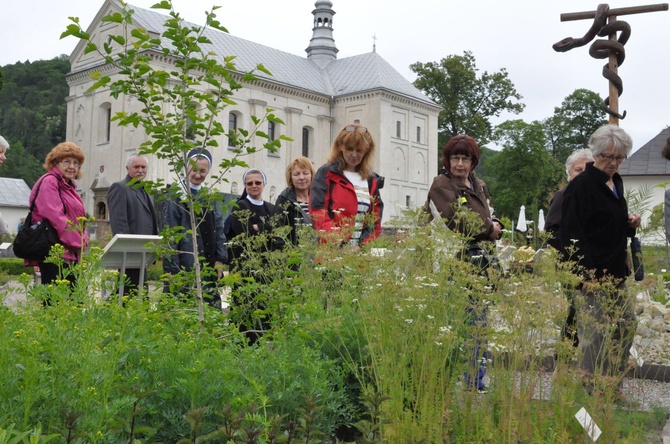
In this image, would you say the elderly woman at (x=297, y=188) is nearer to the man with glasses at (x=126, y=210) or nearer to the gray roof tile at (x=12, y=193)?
the man with glasses at (x=126, y=210)

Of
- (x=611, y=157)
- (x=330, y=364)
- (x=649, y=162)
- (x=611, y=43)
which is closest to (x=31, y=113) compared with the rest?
(x=649, y=162)

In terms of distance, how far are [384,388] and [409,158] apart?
1834 inches

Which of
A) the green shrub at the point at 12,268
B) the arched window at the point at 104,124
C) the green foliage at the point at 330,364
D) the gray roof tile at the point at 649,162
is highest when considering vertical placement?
the arched window at the point at 104,124

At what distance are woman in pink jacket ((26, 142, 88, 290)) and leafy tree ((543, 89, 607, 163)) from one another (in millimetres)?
51031

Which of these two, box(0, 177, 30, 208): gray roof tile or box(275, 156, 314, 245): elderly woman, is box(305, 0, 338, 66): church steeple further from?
box(275, 156, 314, 245): elderly woman

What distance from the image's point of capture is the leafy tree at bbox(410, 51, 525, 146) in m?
47.3

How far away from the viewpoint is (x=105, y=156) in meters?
40.7

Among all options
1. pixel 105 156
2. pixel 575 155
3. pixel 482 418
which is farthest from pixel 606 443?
pixel 105 156

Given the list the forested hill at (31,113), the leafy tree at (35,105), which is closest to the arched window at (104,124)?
the forested hill at (31,113)

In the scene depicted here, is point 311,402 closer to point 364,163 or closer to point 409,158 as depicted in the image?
point 364,163

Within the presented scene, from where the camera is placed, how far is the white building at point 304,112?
40.8 metres

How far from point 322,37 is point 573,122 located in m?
19.1

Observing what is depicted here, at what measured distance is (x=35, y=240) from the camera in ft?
16.8

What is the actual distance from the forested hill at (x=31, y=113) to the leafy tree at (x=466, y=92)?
31.6 m
